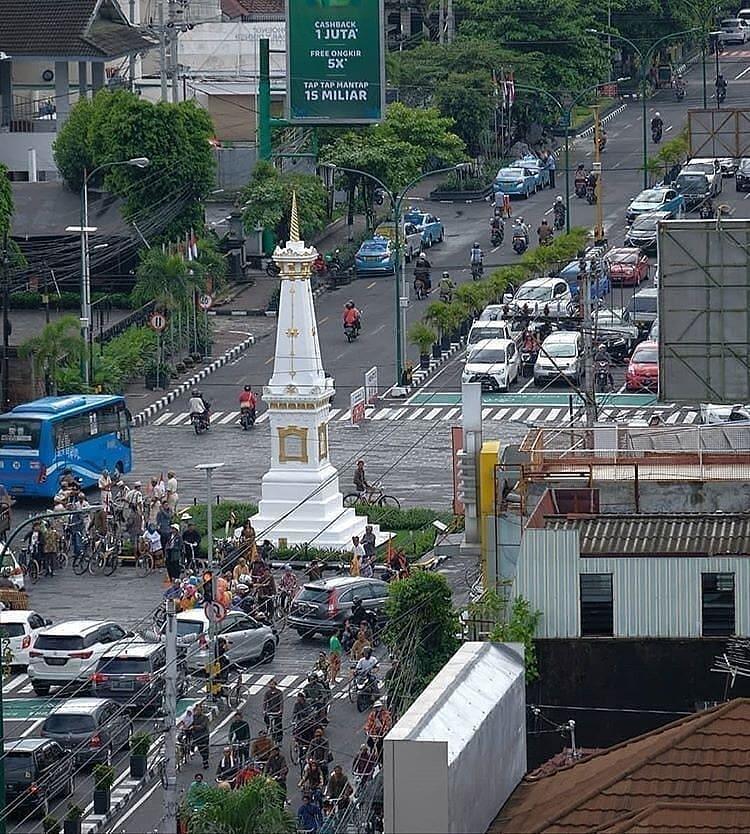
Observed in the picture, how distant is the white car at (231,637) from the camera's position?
50125 mm

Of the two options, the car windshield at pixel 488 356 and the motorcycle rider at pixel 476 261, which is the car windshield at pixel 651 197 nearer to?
the motorcycle rider at pixel 476 261

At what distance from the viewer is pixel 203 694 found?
49031 millimetres

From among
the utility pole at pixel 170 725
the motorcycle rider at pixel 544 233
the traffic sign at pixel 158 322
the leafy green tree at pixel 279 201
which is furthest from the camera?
the leafy green tree at pixel 279 201

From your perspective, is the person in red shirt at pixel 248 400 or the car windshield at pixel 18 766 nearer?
the car windshield at pixel 18 766

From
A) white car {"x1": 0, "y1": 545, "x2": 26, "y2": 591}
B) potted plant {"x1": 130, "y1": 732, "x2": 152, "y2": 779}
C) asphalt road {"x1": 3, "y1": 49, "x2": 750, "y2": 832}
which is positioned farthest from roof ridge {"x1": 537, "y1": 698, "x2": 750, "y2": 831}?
white car {"x1": 0, "y1": 545, "x2": 26, "y2": 591}

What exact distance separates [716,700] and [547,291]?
45706 millimetres

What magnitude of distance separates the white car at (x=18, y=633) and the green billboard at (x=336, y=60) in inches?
1870

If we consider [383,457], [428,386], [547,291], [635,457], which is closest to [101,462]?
[383,457]

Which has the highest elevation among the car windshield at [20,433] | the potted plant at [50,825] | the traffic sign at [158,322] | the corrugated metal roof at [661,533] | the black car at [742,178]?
the black car at [742,178]

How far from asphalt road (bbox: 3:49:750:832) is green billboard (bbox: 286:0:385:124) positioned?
569 centimetres

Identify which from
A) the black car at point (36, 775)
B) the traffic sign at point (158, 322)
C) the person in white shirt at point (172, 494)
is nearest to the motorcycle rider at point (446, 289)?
the traffic sign at point (158, 322)

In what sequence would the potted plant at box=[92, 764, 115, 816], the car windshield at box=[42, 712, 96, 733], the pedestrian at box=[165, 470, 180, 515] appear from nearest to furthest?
the potted plant at box=[92, 764, 115, 816] → the car windshield at box=[42, 712, 96, 733] → the pedestrian at box=[165, 470, 180, 515]

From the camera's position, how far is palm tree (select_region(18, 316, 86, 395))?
7781 cm

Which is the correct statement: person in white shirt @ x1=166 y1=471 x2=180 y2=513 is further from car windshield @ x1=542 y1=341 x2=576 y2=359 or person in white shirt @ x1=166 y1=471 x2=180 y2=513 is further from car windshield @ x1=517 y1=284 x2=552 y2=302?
car windshield @ x1=517 y1=284 x2=552 y2=302
